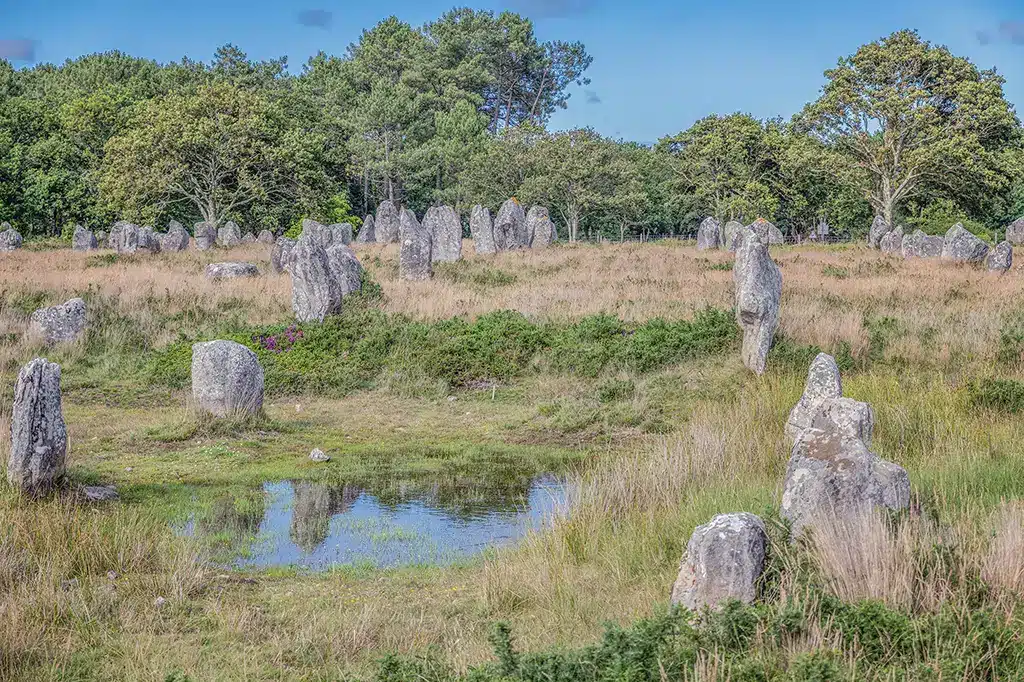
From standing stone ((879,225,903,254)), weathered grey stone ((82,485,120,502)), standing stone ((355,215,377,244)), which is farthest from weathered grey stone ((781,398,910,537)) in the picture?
standing stone ((355,215,377,244))

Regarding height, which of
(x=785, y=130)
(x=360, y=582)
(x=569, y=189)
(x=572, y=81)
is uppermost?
(x=572, y=81)

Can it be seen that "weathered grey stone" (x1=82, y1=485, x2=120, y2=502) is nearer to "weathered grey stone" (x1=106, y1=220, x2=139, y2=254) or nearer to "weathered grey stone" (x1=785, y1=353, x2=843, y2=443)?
"weathered grey stone" (x1=785, y1=353, x2=843, y2=443)

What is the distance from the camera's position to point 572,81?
10131 centimetres

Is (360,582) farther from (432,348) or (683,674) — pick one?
(432,348)

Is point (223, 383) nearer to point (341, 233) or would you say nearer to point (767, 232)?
point (341, 233)

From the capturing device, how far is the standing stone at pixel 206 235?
42656 millimetres

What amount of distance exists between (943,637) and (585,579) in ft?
9.10

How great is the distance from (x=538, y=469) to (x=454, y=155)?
59.6 meters

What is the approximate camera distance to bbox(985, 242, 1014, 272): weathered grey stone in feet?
95.0

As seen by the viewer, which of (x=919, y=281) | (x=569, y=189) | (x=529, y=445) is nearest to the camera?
(x=529, y=445)

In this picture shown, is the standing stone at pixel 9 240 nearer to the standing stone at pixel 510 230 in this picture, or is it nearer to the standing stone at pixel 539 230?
the standing stone at pixel 510 230

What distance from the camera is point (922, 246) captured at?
3578 cm

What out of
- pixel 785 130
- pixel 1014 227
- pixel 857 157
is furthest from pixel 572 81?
pixel 1014 227

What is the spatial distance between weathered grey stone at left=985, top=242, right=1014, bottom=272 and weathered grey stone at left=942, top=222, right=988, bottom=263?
4.04ft
